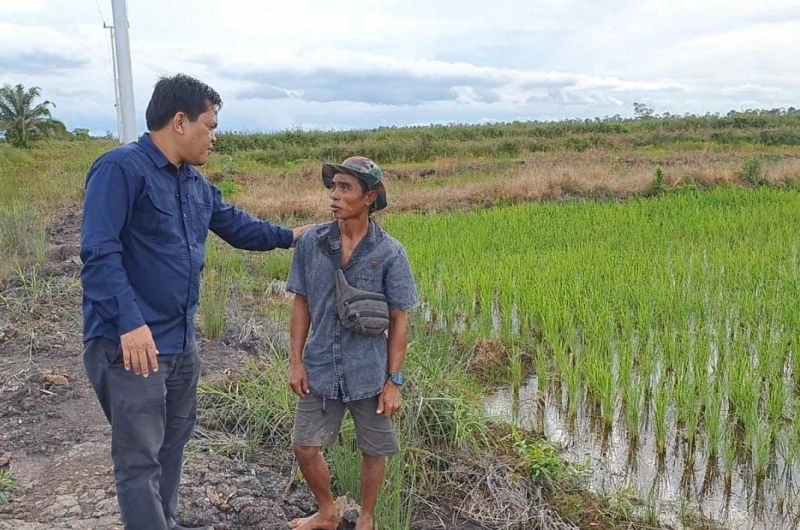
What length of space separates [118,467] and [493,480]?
1.72m

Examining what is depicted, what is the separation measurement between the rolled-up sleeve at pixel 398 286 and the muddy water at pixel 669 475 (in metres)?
1.67

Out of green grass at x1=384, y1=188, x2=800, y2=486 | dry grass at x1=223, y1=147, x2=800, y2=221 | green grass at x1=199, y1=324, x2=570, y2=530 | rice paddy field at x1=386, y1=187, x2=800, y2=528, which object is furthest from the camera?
dry grass at x1=223, y1=147, x2=800, y2=221

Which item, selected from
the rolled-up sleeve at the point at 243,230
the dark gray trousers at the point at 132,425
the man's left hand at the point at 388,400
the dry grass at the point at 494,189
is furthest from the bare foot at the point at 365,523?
the dry grass at the point at 494,189

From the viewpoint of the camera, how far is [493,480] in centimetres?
320

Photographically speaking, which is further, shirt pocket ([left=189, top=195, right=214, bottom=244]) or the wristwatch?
the wristwatch

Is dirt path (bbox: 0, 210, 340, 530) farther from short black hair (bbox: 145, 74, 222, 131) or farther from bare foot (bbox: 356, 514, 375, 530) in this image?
short black hair (bbox: 145, 74, 222, 131)

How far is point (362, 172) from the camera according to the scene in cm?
229

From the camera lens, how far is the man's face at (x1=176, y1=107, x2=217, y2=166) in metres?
2.12

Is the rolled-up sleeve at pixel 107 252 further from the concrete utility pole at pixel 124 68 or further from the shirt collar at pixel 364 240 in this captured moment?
the concrete utility pole at pixel 124 68

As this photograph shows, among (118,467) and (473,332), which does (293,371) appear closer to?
(118,467)

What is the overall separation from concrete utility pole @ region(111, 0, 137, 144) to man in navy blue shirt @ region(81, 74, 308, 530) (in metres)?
2.61

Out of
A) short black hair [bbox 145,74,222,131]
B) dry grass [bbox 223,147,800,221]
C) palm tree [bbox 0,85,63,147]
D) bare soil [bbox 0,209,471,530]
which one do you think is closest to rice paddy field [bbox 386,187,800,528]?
bare soil [bbox 0,209,471,530]

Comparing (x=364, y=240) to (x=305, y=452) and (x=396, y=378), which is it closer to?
(x=396, y=378)

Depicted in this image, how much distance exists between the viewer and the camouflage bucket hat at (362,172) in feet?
7.53
